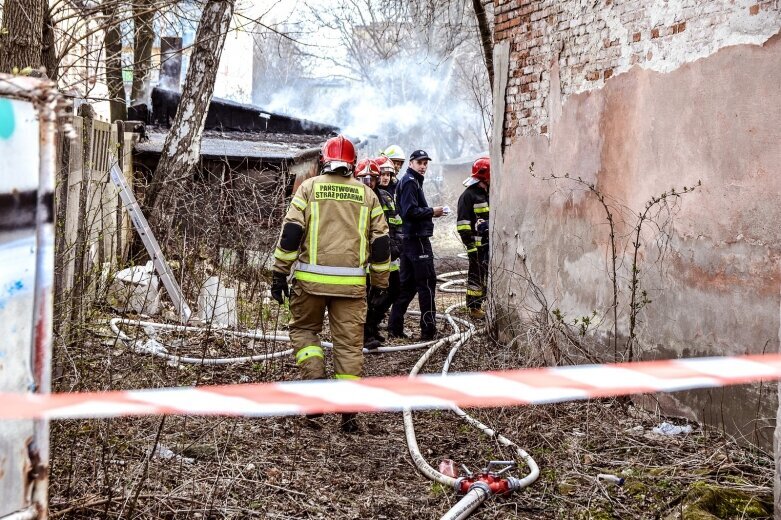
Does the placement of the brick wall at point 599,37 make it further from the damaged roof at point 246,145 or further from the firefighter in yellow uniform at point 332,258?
the damaged roof at point 246,145

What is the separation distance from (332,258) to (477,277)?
455 cm

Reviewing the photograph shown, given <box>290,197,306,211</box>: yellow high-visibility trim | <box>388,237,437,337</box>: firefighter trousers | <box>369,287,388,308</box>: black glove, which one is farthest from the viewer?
<box>388,237,437,337</box>: firefighter trousers

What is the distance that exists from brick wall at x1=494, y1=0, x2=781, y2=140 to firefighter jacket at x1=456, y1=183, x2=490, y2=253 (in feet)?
6.33

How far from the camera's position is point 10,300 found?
6.75 ft

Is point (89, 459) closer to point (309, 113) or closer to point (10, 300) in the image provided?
point (10, 300)

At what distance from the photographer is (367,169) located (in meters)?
8.30

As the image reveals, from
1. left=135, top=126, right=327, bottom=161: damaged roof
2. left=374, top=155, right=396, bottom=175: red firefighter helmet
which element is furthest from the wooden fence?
left=135, top=126, right=327, bottom=161: damaged roof

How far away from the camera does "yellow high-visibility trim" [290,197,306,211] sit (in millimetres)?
5586

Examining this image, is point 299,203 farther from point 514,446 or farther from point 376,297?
point 376,297

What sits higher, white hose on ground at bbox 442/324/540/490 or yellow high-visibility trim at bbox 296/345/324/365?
yellow high-visibility trim at bbox 296/345/324/365

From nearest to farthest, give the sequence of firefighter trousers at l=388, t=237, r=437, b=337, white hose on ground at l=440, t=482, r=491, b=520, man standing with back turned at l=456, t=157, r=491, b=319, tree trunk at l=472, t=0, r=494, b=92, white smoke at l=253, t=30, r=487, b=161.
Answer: white hose on ground at l=440, t=482, r=491, b=520, firefighter trousers at l=388, t=237, r=437, b=337, man standing with back turned at l=456, t=157, r=491, b=319, tree trunk at l=472, t=0, r=494, b=92, white smoke at l=253, t=30, r=487, b=161

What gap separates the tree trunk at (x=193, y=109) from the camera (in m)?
10.2

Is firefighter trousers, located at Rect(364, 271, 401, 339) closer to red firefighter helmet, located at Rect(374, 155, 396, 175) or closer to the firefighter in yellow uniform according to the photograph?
red firefighter helmet, located at Rect(374, 155, 396, 175)

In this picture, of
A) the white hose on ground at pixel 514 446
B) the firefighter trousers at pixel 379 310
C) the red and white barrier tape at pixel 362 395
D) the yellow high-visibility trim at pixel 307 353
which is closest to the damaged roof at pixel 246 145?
the firefighter trousers at pixel 379 310
